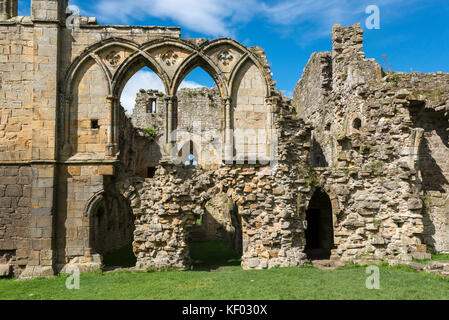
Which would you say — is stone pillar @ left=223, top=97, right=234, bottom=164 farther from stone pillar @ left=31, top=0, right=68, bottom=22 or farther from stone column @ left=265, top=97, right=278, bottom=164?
stone pillar @ left=31, top=0, right=68, bottom=22

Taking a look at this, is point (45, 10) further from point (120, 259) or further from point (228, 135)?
point (120, 259)

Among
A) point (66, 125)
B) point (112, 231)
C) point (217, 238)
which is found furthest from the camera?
point (217, 238)

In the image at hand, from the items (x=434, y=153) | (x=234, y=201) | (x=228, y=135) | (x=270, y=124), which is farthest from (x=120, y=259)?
(x=434, y=153)

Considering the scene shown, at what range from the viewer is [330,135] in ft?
48.3

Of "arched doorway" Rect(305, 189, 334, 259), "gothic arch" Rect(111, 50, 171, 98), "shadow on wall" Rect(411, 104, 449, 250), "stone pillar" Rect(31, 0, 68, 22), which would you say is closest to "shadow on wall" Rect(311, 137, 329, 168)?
"arched doorway" Rect(305, 189, 334, 259)

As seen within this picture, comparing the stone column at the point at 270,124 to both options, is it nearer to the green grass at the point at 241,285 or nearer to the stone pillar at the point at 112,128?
the green grass at the point at 241,285

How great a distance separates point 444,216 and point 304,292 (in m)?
7.40

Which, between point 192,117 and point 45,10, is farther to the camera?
point 192,117

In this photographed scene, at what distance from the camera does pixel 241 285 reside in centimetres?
748

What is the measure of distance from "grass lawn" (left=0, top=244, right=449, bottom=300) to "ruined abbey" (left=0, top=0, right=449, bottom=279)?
0.76m

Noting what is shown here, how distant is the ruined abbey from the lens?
9594 mm

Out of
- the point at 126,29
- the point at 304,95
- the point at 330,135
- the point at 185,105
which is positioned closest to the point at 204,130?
the point at 185,105

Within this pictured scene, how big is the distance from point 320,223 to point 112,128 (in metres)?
8.92

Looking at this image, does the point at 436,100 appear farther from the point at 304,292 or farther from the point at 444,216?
the point at 304,292
